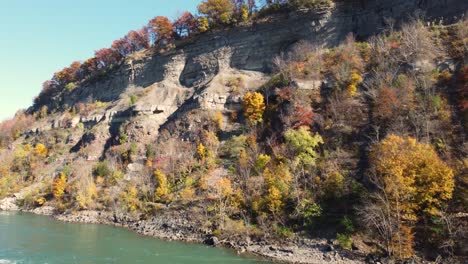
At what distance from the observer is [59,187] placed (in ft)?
152

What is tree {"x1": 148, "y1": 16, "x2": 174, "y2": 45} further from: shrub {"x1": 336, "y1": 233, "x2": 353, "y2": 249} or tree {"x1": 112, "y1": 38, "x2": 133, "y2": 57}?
shrub {"x1": 336, "y1": 233, "x2": 353, "y2": 249}

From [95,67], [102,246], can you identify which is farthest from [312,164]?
[95,67]

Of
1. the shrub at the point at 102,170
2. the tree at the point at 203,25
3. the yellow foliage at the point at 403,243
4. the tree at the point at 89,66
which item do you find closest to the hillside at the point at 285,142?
the yellow foliage at the point at 403,243

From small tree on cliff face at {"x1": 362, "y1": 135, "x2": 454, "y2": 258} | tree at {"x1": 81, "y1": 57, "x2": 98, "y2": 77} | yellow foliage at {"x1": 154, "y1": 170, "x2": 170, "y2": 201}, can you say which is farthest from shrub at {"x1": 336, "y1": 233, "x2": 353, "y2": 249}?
tree at {"x1": 81, "y1": 57, "x2": 98, "y2": 77}

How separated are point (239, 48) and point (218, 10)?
27.6 ft

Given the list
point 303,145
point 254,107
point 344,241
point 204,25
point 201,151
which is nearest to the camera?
point 344,241

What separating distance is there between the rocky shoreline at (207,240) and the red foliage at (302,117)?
14.3 m

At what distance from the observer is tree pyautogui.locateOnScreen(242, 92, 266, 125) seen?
43469 mm

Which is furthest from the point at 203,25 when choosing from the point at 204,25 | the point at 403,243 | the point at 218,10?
the point at 403,243

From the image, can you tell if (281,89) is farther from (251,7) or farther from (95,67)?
(95,67)

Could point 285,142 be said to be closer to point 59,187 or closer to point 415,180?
point 415,180

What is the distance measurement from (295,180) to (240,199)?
5108 mm

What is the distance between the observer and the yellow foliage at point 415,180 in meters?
23.6

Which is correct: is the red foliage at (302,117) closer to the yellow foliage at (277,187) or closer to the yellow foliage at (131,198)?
the yellow foliage at (277,187)
